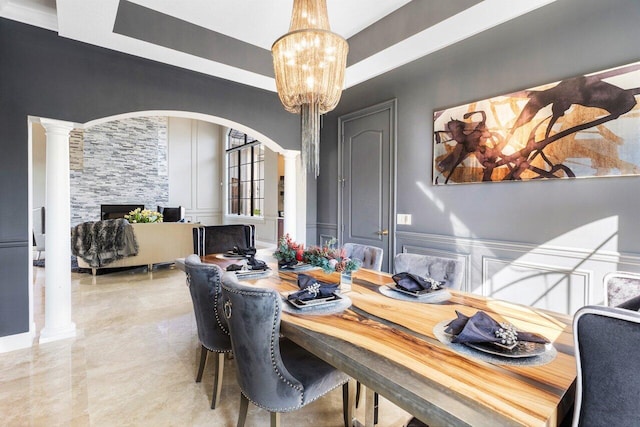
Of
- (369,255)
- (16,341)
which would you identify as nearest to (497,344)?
(369,255)

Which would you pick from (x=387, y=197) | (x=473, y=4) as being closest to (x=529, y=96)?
(x=473, y=4)

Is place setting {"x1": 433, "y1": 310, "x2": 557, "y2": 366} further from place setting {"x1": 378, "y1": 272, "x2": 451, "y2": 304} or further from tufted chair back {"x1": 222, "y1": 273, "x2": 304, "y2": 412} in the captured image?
tufted chair back {"x1": 222, "y1": 273, "x2": 304, "y2": 412}

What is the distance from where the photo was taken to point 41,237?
582 cm

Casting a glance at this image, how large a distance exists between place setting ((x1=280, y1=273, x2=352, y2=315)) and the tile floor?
0.82m

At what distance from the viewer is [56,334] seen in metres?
2.87

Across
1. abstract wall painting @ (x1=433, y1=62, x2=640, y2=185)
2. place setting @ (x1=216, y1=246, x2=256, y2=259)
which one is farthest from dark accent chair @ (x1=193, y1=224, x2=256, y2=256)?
abstract wall painting @ (x1=433, y1=62, x2=640, y2=185)

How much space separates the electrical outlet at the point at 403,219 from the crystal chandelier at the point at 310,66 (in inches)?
72.1

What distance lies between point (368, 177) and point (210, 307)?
269 cm

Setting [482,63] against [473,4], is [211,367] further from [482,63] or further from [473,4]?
[482,63]

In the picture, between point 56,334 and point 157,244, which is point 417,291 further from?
point 157,244

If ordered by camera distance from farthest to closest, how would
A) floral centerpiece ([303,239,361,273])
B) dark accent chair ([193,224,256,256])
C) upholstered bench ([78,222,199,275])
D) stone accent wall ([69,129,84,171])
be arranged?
stone accent wall ([69,129,84,171])
upholstered bench ([78,222,199,275])
dark accent chair ([193,224,256,256])
floral centerpiece ([303,239,361,273])

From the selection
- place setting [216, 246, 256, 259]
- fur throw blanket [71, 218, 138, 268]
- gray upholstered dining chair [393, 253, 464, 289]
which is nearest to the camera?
gray upholstered dining chair [393, 253, 464, 289]

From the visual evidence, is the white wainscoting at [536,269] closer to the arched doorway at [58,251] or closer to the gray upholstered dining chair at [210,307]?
the gray upholstered dining chair at [210,307]

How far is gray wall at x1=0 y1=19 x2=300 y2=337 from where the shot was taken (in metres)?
2.68
